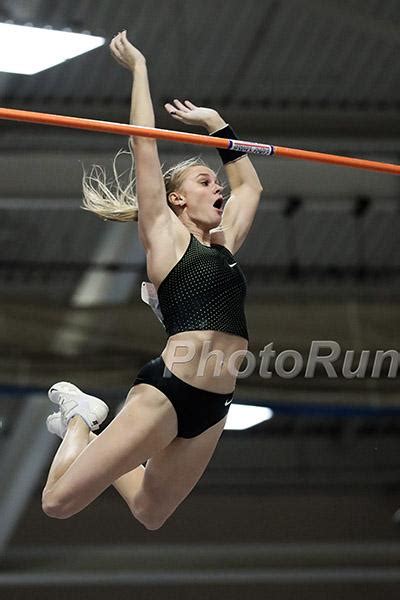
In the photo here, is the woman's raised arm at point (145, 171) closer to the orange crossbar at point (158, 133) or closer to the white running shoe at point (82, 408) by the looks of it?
the orange crossbar at point (158, 133)

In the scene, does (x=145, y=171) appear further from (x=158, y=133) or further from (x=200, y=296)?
(x=200, y=296)

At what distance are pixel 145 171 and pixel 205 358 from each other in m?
0.52

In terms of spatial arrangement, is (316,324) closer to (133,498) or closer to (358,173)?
(358,173)

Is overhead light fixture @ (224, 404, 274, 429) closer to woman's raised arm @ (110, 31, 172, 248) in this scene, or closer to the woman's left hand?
the woman's left hand

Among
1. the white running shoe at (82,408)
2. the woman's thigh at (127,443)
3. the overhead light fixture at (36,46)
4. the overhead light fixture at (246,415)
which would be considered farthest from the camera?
the overhead light fixture at (246,415)

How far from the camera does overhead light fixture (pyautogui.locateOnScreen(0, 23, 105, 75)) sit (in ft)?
17.4

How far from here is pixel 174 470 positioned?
9.73ft

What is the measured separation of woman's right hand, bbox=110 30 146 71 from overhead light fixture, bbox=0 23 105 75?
2.32 metres

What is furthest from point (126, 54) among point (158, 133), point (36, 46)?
point (36, 46)

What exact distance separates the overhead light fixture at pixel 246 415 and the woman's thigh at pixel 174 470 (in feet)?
10.1

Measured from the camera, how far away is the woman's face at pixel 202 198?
3.07m

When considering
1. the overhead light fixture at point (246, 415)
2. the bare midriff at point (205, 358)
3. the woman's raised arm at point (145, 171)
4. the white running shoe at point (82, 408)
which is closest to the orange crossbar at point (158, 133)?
the woman's raised arm at point (145, 171)

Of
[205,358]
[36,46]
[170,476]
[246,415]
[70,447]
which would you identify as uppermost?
[205,358]

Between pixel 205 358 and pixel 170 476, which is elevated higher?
pixel 205 358
